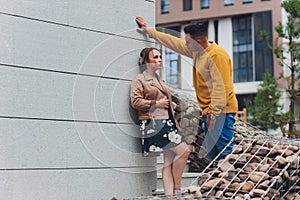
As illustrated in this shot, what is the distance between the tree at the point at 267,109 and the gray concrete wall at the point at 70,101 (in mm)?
5249

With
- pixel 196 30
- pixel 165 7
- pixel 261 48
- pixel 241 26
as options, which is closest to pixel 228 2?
pixel 241 26

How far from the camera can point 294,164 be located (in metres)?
3.10

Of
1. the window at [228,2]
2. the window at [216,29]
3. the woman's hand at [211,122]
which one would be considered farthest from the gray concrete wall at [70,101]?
the window at [216,29]

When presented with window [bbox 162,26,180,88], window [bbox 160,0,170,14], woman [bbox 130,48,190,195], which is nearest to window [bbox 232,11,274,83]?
window [bbox 160,0,170,14]

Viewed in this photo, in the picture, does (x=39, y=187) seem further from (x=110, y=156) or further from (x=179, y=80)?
(x=179, y=80)

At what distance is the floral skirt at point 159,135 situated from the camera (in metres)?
3.47

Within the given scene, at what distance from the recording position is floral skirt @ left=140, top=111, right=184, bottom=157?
3.47 m

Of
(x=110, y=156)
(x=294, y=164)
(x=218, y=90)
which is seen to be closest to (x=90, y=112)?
(x=110, y=156)

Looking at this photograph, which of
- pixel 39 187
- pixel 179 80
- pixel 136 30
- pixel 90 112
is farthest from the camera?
pixel 179 80

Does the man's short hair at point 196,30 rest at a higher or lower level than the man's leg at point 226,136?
higher

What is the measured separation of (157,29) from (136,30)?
7.4 inches

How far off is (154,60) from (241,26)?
50.9 feet

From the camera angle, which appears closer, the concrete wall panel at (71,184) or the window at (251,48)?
the concrete wall panel at (71,184)

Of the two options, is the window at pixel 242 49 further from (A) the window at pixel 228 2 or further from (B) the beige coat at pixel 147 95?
(B) the beige coat at pixel 147 95
